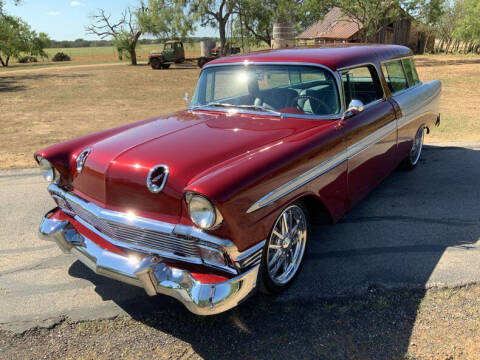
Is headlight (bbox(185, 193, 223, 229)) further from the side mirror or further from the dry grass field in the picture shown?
the dry grass field

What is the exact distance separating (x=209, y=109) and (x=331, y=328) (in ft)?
7.24

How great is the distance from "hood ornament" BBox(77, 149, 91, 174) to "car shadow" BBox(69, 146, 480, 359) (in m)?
0.94

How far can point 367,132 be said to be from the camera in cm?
354

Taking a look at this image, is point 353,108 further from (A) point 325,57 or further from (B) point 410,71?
(B) point 410,71

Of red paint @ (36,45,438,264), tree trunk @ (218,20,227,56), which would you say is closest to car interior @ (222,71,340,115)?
red paint @ (36,45,438,264)

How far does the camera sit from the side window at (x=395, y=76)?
14.1 feet

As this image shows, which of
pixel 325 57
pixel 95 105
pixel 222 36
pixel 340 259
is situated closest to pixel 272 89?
pixel 325 57

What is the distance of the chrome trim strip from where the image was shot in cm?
240

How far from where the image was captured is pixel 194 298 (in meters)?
2.14

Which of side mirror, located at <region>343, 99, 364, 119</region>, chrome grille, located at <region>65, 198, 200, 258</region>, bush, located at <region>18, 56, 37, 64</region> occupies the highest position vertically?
bush, located at <region>18, 56, 37, 64</region>

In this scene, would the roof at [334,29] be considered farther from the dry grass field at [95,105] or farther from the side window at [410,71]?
the side window at [410,71]

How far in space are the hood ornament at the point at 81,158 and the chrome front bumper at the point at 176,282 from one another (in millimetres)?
662

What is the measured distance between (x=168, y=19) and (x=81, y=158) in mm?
30779

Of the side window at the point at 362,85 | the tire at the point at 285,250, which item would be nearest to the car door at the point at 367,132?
the side window at the point at 362,85
